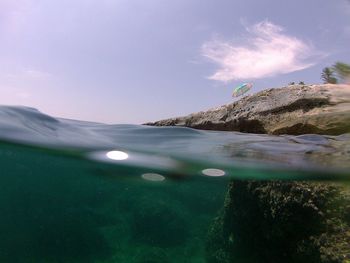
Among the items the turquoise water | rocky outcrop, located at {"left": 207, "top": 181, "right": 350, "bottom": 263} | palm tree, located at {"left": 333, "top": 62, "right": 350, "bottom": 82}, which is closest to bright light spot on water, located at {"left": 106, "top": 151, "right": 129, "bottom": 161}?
the turquoise water

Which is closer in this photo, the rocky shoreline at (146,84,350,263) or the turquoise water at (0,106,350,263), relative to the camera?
the rocky shoreline at (146,84,350,263)

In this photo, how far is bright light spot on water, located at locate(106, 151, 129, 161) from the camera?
24.5 feet

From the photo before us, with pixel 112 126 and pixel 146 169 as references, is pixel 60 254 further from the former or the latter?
pixel 112 126

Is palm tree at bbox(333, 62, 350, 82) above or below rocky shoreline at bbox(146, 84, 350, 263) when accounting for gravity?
above

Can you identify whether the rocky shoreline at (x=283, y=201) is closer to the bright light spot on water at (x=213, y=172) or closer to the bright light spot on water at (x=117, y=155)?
the bright light spot on water at (x=213, y=172)

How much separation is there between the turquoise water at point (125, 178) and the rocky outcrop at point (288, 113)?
42 cm

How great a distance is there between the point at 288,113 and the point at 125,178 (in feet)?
16.4

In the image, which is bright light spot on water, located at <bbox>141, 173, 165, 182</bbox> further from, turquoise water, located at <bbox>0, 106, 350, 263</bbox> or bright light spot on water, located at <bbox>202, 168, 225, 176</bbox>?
bright light spot on water, located at <bbox>202, 168, 225, 176</bbox>

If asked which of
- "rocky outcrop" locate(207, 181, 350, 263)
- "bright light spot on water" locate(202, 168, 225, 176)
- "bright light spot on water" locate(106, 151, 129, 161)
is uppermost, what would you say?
"bright light spot on water" locate(106, 151, 129, 161)

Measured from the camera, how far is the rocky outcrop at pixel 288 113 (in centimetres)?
689

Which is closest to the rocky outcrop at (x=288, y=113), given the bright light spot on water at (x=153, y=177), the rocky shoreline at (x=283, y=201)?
the rocky shoreline at (x=283, y=201)

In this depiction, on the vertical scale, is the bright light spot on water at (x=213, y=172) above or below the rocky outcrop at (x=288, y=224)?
above

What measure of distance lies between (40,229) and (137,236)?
290 centimetres

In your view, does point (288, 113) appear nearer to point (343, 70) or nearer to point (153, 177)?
point (343, 70)
